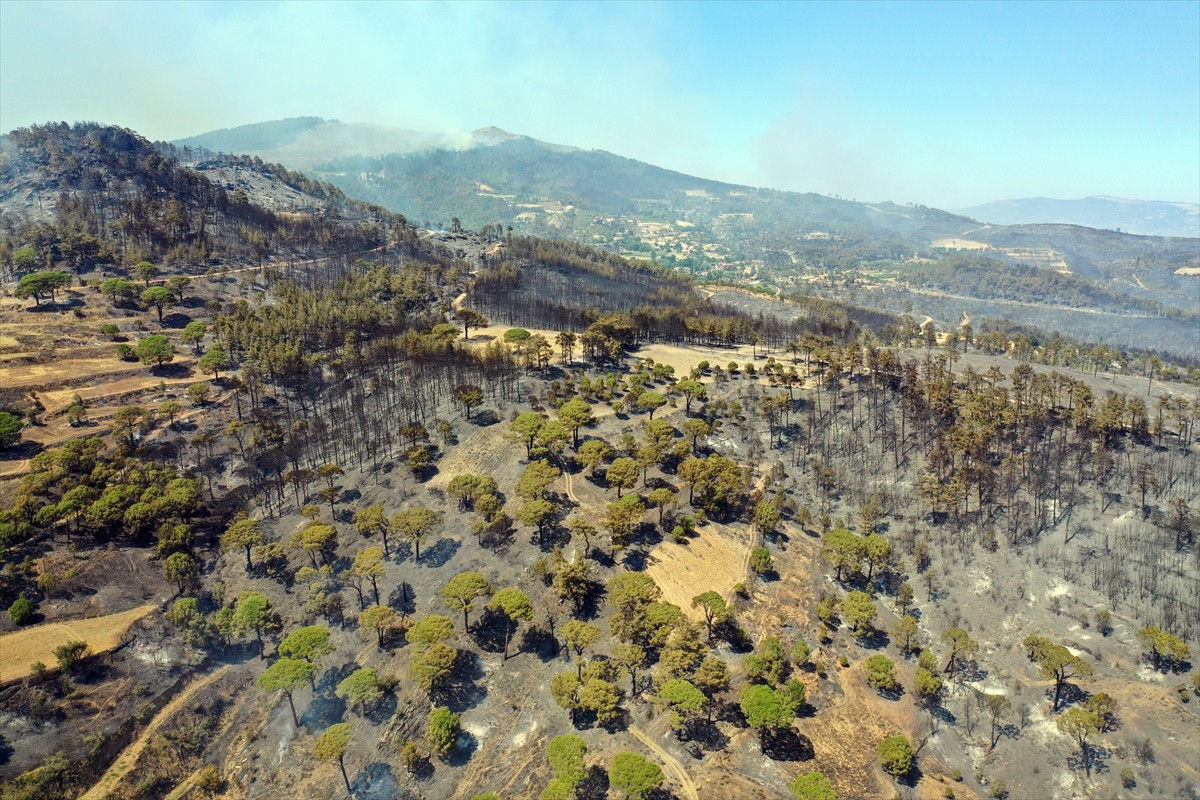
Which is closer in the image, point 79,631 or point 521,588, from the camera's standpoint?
point 79,631

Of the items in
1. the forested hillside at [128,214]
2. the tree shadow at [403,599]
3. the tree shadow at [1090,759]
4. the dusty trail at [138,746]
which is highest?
the forested hillside at [128,214]

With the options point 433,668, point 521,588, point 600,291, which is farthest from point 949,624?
point 600,291

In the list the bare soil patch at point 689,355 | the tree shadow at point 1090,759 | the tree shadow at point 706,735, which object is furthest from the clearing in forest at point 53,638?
the bare soil patch at point 689,355

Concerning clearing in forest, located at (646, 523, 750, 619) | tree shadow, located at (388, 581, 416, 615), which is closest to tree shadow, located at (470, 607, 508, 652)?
tree shadow, located at (388, 581, 416, 615)

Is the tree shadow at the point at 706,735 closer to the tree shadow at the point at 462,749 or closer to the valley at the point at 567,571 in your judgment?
the valley at the point at 567,571

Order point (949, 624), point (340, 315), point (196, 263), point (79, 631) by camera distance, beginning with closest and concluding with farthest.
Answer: point (79, 631)
point (949, 624)
point (340, 315)
point (196, 263)

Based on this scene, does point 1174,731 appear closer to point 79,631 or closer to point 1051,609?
point 1051,609

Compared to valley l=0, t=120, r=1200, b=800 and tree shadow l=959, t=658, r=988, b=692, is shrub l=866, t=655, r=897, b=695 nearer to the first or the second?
valley l=0, t=120, r=1200, b=800
